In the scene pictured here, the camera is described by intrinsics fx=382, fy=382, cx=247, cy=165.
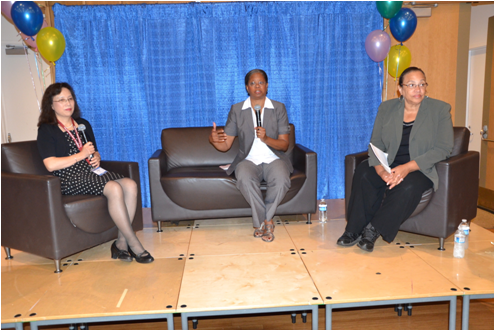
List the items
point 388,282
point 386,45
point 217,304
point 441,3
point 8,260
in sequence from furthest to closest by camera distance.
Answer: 1. point 441,3
2. point 386,45
3. point 8,260
4. point 388,282
5. point 217,304

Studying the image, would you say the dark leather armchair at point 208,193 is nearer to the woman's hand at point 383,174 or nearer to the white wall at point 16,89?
the woman's hand at point 383,174

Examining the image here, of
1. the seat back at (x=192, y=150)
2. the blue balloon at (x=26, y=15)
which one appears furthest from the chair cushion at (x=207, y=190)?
the blue balloon at (x=26, y=15)

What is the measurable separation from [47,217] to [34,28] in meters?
1.96

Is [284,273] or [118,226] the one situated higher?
[118,226]

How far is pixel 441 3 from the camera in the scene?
4.22 metres

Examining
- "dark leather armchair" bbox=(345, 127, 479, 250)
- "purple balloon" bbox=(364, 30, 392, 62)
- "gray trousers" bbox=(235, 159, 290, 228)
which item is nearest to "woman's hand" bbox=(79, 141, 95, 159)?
"gray trousers" bbox=(235, 159, 290, 228)

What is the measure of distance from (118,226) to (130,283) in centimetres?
45

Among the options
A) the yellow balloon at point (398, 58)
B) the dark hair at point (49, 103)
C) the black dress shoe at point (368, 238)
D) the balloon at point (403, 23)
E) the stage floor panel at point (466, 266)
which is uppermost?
the balloon at point (403, 23)

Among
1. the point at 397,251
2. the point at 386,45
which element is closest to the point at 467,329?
the point at 397,251

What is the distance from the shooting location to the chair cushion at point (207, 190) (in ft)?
10.1

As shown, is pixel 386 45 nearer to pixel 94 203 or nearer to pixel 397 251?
pixel 397 251

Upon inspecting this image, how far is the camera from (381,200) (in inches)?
108

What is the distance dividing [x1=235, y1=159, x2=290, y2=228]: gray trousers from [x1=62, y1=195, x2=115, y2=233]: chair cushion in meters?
1.02

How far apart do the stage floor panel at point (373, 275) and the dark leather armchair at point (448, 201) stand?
0.69 ft
